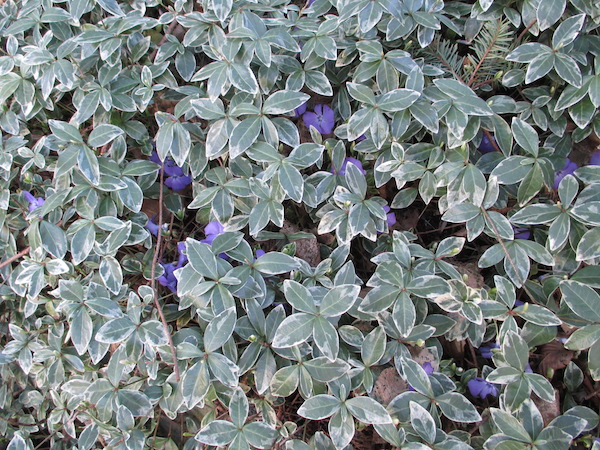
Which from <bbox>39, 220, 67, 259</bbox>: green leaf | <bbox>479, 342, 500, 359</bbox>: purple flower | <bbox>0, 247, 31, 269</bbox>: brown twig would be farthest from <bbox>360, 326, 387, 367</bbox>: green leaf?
<bbox>0, 247, 31, 269</bbox>: brown twig

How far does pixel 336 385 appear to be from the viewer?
1.22 meters

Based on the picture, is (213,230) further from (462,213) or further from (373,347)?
(462,213)

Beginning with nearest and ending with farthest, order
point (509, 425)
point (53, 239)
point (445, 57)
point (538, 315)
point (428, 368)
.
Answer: point (509, 425) → point (538, 315) → point (428, 368) → point (53, 239) → point (445, 57)

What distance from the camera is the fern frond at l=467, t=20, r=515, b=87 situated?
1.42 metres

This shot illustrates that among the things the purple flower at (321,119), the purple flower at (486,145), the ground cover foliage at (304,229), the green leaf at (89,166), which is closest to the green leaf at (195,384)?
the ground cover foliage at (304,229)

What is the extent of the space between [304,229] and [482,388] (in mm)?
748

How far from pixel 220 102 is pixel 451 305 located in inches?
36.2

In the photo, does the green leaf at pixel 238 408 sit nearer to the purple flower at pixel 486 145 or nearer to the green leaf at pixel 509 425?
the green leaf at pixel 509 425

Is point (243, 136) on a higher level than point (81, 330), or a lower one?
higher

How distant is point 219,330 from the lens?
1.21 m

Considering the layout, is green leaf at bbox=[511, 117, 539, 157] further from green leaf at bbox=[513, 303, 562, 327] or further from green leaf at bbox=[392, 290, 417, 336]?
green leaf at bbox=[392, 290, 417, 336]

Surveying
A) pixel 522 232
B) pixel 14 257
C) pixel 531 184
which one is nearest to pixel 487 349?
pixel 522 232

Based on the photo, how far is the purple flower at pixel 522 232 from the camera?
1.46m

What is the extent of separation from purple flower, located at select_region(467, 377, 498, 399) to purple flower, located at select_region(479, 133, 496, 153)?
73cm
